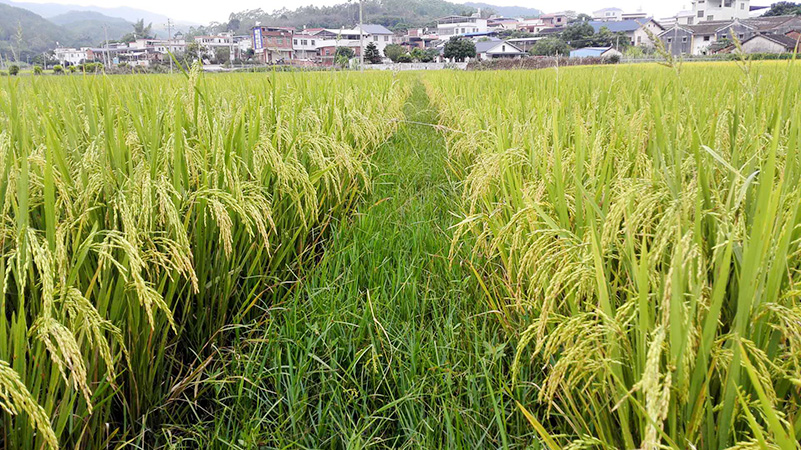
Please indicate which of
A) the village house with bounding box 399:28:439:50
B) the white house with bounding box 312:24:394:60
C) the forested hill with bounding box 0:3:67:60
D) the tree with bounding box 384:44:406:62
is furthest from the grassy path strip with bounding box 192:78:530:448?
the village house with bounding box 399:28:439:50

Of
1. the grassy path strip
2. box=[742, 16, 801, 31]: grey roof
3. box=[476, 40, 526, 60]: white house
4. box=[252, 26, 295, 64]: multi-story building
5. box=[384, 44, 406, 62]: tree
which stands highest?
box=[476, 40, 526, 60]: white house

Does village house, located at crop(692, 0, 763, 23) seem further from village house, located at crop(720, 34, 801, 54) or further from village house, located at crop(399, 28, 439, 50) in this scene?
village house, located at crop(399, 28, 439, 50)

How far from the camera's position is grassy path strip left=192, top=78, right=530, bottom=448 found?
138 cm

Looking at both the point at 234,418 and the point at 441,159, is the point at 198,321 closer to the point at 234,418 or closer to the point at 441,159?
the point at 234,418

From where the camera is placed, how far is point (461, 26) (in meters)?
118

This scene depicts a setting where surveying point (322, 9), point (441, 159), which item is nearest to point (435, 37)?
point (322, 9)

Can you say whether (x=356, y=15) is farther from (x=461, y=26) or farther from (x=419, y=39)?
(x=419, y=39)

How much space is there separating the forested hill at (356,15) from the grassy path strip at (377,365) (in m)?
86.7

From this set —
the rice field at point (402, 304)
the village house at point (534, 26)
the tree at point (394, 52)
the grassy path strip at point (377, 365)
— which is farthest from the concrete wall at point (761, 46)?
the village house at point (534, 26)

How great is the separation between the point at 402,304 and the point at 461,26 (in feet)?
414

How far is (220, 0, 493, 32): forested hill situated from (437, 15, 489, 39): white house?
7082 mm

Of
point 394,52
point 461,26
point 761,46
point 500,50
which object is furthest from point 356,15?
point 761,46

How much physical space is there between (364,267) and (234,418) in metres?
1.02

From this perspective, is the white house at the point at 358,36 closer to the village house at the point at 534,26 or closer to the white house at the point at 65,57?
the white house at the point at 65,57
